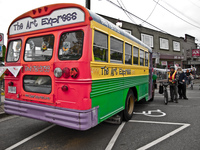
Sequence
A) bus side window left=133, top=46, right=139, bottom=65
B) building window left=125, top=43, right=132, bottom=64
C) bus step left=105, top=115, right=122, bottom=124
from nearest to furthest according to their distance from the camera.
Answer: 1. bus step left=105, top=115, right=122, bottom=124
2. building window left=125, top=43, right=132, bottom=64
3. bus side window left=133, top=46, right=139, bottom=65

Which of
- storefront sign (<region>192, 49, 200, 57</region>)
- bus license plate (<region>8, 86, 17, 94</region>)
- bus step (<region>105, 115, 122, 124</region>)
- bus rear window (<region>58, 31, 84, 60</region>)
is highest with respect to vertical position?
storefront sign (<region>192, 49, 200, 57</region>)

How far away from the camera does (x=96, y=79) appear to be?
312 cm

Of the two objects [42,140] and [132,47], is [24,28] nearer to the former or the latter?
[42,140]

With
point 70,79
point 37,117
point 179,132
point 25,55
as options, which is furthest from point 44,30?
point 179,132

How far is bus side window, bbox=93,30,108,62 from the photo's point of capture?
10.4ft

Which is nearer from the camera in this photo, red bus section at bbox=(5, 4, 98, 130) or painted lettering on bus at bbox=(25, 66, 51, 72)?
red bus section at bbox=(5, 4, 98, 130)

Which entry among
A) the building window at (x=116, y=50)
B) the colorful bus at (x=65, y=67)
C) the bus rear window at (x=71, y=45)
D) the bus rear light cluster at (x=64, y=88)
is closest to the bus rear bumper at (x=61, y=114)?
the colorful bus at (x=65, y=67)

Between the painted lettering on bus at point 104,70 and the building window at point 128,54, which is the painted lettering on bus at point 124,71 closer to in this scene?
the building window at point 128,54

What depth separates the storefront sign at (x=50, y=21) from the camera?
9.98 ft

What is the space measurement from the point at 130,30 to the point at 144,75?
14.5m

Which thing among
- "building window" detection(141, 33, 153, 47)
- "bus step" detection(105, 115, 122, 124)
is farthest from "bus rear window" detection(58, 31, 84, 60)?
"building window" detection(141, 33, 153, 47)

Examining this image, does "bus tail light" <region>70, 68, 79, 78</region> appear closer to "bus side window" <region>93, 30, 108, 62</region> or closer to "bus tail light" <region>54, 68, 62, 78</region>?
"bus tail light" <region>54, 68, 62, 78</region>

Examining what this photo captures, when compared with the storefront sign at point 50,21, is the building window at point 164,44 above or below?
above

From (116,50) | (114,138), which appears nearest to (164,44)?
(116,50)
